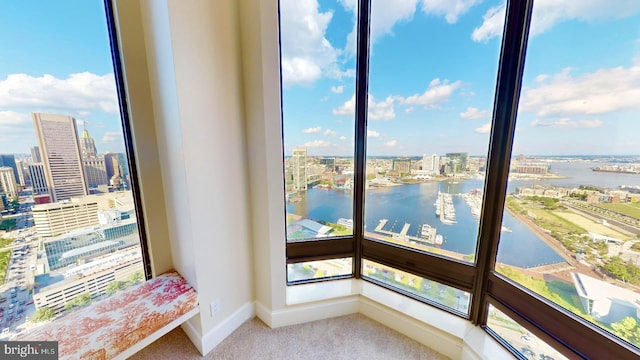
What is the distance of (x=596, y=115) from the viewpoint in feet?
3.30

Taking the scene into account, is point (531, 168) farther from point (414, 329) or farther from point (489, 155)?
point (414, 329)

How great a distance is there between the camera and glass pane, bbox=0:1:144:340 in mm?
1095

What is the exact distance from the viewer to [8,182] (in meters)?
1.09

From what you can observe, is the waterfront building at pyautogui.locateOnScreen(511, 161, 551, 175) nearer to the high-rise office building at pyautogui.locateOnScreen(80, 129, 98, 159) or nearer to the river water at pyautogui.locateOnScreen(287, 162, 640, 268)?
the river water at pyautogui.locateOnScreen(287, 162, 640, 268)

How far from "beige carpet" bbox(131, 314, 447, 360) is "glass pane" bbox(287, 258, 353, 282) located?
0.36 m

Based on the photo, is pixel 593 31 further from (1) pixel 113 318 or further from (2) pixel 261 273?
(1) pixel 113 318

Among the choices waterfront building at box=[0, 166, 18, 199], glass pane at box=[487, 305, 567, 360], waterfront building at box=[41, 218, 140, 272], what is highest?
waterfront building at box=[0, 166, 18, 199]

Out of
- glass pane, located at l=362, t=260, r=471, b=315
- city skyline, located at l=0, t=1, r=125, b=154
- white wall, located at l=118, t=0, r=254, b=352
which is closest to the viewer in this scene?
city skyline, located at l=0, t=1, r=125, b=154

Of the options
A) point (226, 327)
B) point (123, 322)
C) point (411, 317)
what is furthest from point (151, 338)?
point (411, 317)

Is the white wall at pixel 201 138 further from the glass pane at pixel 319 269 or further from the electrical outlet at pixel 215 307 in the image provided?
the glass pane at pixel 319 269

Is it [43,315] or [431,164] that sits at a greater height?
[431,164]

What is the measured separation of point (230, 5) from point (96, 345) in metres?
2.04

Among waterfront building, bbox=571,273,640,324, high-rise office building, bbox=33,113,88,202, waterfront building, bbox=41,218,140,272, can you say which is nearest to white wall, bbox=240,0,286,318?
waterfront building, bbox=41,218,140,272

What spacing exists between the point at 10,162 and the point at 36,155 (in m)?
0.09
